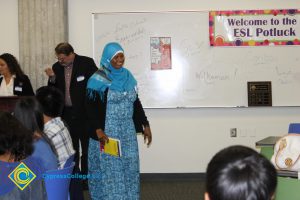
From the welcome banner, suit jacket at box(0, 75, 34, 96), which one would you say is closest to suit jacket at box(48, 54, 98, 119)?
suit jacket at box(0, 75, 34, 96)

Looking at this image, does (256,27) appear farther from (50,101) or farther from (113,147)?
(50,101)

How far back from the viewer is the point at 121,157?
3404 mm

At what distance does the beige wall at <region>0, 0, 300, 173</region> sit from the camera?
528 cm

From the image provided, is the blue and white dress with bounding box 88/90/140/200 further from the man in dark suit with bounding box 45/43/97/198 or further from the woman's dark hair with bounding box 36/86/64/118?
the man in dark suit with bounding box 45/43/97/198

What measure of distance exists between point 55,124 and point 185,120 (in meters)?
2.81

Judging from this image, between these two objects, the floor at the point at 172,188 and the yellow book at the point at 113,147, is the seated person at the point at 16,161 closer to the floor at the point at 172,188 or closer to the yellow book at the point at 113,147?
the yellow book at the point at 113,147

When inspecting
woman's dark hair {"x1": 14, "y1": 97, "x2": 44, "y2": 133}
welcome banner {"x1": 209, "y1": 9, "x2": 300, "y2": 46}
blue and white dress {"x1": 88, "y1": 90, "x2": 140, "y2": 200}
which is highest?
welcome banner {"x1": 209, "y1": 9, "x2": 300, "y2": 46}

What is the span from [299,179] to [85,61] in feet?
9.63

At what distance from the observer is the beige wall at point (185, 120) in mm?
5281

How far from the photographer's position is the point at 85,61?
4.56 metres

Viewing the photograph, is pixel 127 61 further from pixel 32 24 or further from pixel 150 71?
pixel 32 24

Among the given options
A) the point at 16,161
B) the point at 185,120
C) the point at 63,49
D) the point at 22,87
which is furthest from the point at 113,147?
the point at 185,120

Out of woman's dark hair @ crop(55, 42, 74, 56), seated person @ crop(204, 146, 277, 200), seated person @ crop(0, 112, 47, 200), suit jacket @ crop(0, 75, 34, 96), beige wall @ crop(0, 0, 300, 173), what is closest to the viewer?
seated person @ crop(204, 146, 277, 200)

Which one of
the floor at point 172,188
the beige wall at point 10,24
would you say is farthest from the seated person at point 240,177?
the beige wall at point 10,24
